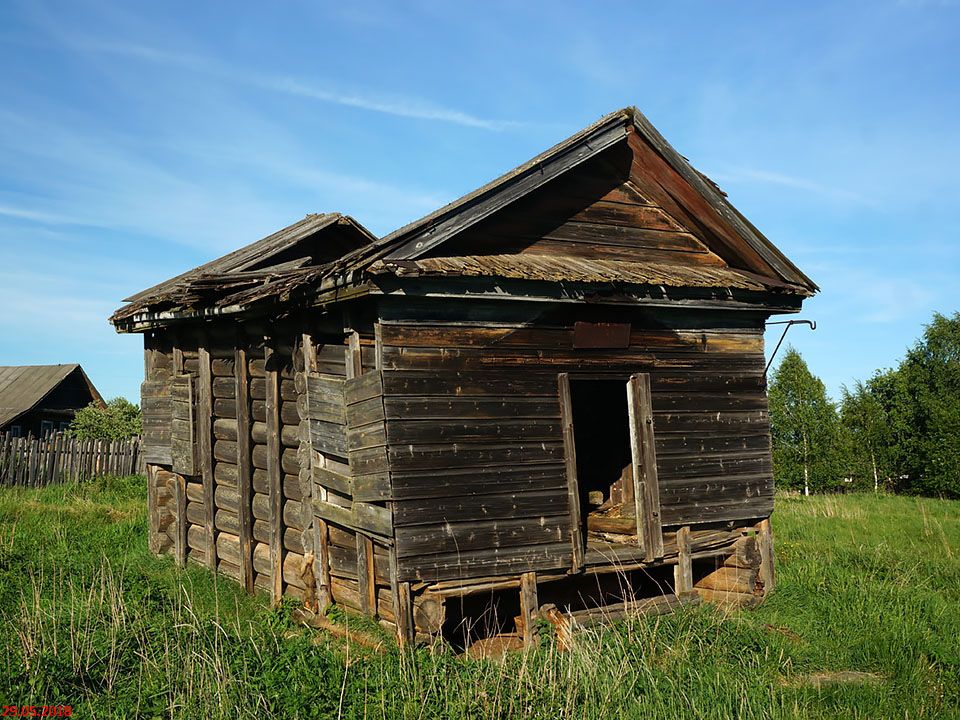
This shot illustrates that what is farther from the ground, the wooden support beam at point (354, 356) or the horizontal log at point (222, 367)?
the horizontal log at point (222, 367)

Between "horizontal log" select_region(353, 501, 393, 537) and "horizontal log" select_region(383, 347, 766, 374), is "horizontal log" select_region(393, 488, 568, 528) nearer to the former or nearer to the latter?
"horizontal log" select_region(353, 501, 393, 537)

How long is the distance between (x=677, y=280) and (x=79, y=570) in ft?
25.0

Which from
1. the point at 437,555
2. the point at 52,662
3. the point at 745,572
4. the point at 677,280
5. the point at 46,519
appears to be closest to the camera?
the point at 52,662

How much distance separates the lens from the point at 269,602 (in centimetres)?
950

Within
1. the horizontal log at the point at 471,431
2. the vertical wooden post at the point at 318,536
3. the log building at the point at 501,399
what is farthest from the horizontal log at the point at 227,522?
the horizontal log at the point at 471,431

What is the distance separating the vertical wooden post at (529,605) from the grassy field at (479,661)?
254mm

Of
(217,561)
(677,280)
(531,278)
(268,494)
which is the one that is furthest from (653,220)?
(217,561)

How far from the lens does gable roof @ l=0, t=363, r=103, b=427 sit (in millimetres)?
29062

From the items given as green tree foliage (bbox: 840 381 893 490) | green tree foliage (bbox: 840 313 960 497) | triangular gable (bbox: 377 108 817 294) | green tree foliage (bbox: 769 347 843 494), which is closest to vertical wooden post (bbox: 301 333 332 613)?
triangular gable (bbox: 377 108 817 294)

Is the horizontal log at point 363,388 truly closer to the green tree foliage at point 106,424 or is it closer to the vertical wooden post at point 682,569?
the vertical wooden post at point 682,569

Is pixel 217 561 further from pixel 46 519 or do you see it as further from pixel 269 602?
pixel 46 519

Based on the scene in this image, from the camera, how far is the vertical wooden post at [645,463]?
8734 mm

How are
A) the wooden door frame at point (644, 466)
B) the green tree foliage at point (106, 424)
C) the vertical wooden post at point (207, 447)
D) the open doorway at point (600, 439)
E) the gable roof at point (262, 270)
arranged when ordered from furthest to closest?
the green tree foliage at point (106, 424) < the open doorway at point (600, 439) < the vertical wooden post at point (207, 447) < the wooden door frame at point (644, 466) < the gable roof at point (262, 270)

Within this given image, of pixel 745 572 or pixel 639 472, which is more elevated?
pixel 639 472
